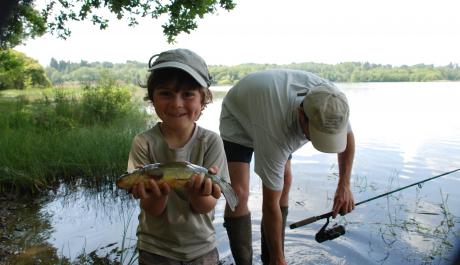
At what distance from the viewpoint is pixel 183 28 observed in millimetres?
7422

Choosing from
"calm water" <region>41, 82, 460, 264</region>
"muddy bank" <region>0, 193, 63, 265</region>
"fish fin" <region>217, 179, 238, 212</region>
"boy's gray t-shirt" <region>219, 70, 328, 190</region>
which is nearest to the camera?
"fish fin" <region>217, 179, 238, 212</region>

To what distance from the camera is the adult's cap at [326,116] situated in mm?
2566

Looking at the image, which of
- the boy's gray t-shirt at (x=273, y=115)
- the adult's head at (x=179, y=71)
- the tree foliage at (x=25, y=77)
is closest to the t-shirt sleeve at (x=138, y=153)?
the adult's head at (x=179, y=71)

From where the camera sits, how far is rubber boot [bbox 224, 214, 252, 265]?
11.6ft

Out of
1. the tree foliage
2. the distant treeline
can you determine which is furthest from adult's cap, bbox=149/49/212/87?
the distant treeline

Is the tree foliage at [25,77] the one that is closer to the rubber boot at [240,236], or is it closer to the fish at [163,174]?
the rubber boot at [240,236]

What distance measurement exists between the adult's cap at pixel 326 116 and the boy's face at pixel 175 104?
87 cm

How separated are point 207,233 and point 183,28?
590 cm

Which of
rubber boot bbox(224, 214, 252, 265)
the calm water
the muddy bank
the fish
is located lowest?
the calm water

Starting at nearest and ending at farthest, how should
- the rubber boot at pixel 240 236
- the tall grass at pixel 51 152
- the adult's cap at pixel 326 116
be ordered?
the adult's cap at pixel 326 116 < the rubber boot at pixel 240 236 < the tall grass at pixel 51 152

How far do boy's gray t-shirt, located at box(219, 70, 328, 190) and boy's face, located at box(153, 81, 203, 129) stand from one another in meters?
0.84

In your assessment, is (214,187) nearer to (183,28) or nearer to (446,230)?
(446,230)

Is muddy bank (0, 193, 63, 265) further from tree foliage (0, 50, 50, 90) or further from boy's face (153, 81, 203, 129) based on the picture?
tree foliage (0, 50, 50, 90)

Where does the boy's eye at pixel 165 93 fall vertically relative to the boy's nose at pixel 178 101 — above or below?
above
